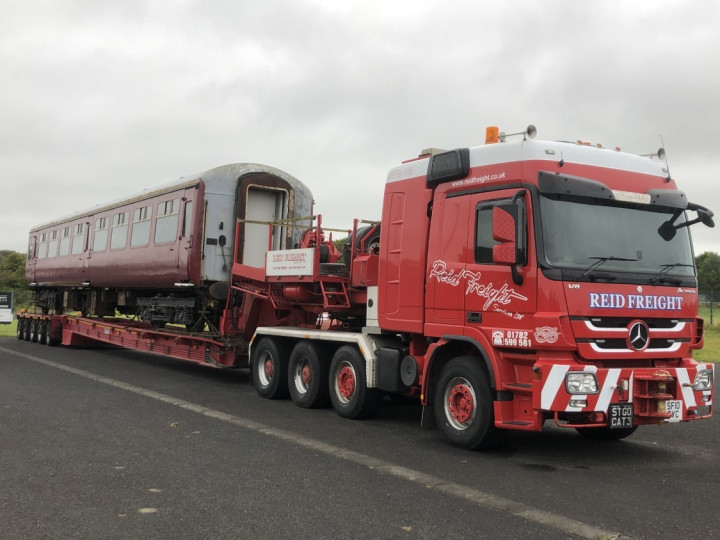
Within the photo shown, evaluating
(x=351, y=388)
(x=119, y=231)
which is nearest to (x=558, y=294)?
(x=351, y=388)

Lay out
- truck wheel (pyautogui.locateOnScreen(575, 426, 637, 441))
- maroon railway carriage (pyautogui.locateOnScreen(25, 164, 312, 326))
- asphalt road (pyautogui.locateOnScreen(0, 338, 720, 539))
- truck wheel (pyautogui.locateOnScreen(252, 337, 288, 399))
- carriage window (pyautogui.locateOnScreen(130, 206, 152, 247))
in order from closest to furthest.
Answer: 1. asphalt road (pyautogui.locateOnScreen(0, 338, 720, 539))
2. truck wheel (pyautogui.locateOnScreen(575, 426, 637, 441))
3. truck wheel (pyautogui.locateOnScreen(252, 337, 288, 399))
4. maroon railway carriage (pyautogui.locateOnScreen(25, 164, 312, 326))
5. carriage window (pyautogui.locateOnScreen(130, 206, 152, 247))

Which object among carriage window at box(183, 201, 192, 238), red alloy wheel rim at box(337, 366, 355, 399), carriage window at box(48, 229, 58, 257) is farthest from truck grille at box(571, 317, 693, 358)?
carriage window at box(48, 229, 58, 257)

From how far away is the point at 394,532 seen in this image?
4441mm

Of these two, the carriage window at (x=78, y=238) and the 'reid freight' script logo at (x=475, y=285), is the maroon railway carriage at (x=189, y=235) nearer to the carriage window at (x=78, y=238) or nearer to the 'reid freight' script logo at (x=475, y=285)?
the carriage window at (x=78, y=238)

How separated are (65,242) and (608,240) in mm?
17173

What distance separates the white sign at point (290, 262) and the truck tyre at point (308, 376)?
3.42ft

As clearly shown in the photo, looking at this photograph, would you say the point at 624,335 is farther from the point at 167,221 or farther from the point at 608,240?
the point at 167,221

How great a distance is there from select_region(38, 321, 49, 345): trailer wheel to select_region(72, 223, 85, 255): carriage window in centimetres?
346

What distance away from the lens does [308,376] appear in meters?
9.74

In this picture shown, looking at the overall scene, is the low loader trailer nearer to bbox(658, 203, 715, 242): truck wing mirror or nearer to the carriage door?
bbox(658, 203, 715, 242): truck wing mirror

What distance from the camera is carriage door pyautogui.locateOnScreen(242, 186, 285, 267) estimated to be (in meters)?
13.0

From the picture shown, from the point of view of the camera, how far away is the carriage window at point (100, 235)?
16.8 m

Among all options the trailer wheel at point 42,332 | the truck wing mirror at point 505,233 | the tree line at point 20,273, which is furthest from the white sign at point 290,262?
the tree line at point 20,273

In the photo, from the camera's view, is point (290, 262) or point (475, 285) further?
point (290, 262)
